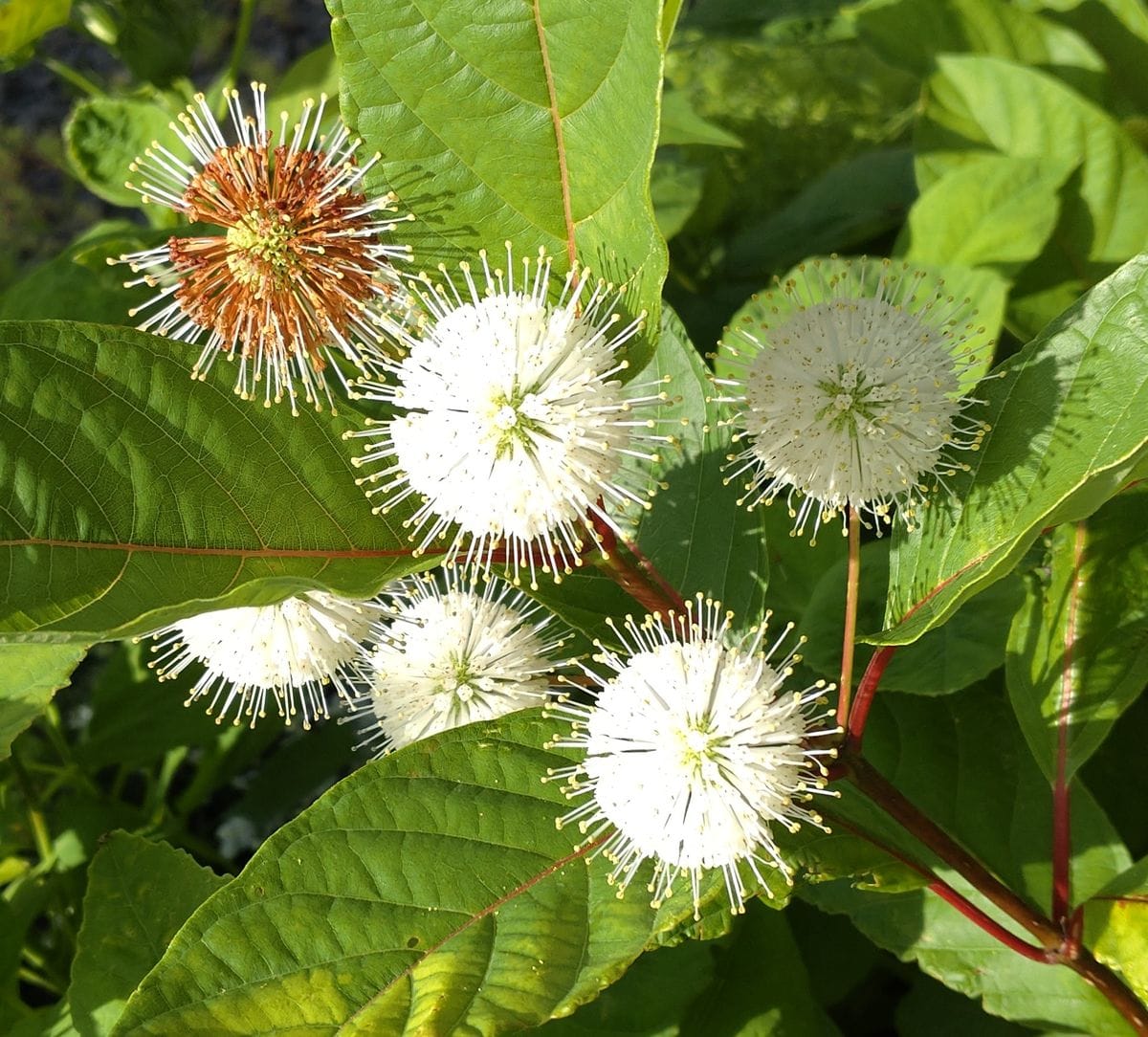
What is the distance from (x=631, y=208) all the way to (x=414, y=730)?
72cm

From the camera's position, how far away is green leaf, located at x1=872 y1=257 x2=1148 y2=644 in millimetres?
1027

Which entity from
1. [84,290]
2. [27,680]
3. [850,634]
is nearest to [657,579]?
[850,634]

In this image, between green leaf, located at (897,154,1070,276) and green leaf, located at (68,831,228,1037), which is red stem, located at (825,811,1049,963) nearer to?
green leaf, located at (68,831,228,1037)

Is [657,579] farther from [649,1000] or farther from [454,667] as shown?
[649,1000]

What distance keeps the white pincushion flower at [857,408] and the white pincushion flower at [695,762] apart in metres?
0.19

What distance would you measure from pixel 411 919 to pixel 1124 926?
2.68 ft

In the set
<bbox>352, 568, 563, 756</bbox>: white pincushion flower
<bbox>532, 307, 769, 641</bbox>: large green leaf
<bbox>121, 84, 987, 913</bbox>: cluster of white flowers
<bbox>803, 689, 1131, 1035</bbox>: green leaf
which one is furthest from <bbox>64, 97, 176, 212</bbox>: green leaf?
<bbox>803, 689, 1131, 1035</bbox>: green leaf

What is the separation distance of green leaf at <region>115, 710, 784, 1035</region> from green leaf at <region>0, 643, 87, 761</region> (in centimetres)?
41

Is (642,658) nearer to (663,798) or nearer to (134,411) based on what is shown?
(663,798)

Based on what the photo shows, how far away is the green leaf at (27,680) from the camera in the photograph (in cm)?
136

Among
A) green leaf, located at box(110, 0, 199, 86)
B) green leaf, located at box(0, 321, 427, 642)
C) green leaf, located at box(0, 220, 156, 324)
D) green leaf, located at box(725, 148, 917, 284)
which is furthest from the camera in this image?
green leaf, located at box(725, 148, 917, 284)

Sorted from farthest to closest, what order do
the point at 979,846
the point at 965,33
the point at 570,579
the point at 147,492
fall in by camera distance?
the point at 965,33
the point at 979,846
the point at 570,579
the point at 147,492

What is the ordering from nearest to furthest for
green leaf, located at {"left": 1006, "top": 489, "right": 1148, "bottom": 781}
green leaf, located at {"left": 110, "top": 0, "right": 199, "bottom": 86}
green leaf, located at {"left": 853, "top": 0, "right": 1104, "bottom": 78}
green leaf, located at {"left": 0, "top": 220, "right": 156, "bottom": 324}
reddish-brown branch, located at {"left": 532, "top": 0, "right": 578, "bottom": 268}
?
reddish-brown branch, located at {"left": 532, "top": 0, "right": 578, "bottom": 268} < green leaf, located at {"left": 1006, "top": 489, "right": 1148, "bottom": 781} < green leaf, located at {"left": 0, "top": 220, "right": 156, "bottom": 324} < green leaf, located at {"left": 110, "top": 0, "right": 199, "bottom": 86} < green leaf, located at {"left": 853, "top": 0, "right": 1104, "bottom": 78}

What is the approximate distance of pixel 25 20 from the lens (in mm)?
1866
